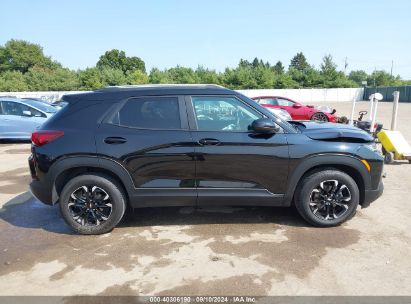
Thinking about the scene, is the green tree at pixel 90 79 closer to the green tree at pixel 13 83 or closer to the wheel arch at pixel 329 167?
the green tree at pixel 13 83

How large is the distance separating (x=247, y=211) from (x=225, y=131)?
4.75ft

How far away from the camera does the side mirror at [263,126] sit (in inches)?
150

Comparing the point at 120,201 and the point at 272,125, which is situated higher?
the point at 272,125

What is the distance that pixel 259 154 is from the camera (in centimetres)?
395

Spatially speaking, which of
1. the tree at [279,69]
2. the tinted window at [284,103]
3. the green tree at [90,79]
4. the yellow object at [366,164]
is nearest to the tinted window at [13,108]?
the tinted window at [284,103]

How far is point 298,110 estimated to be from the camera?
15586 millimetres

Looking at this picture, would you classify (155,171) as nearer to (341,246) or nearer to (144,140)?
(144,140)

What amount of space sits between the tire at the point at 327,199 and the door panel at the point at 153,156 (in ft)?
4.47

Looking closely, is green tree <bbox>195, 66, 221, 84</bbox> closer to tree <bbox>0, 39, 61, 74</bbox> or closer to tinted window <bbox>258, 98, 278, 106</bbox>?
tree <bbox>0, 39, 61, 74</bbox>

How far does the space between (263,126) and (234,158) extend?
50 centimetres

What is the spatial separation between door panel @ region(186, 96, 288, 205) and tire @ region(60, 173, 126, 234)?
104cm

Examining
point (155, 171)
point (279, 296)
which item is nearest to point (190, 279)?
point (279, 296)

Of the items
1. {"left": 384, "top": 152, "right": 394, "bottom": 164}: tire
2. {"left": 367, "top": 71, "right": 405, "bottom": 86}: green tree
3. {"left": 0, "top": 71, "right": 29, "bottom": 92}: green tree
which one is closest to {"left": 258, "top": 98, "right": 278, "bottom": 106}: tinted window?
{"left": 384, "top": 152, "right": 394, "bottom": 164}: tire

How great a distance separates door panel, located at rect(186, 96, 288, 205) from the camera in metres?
3.92
